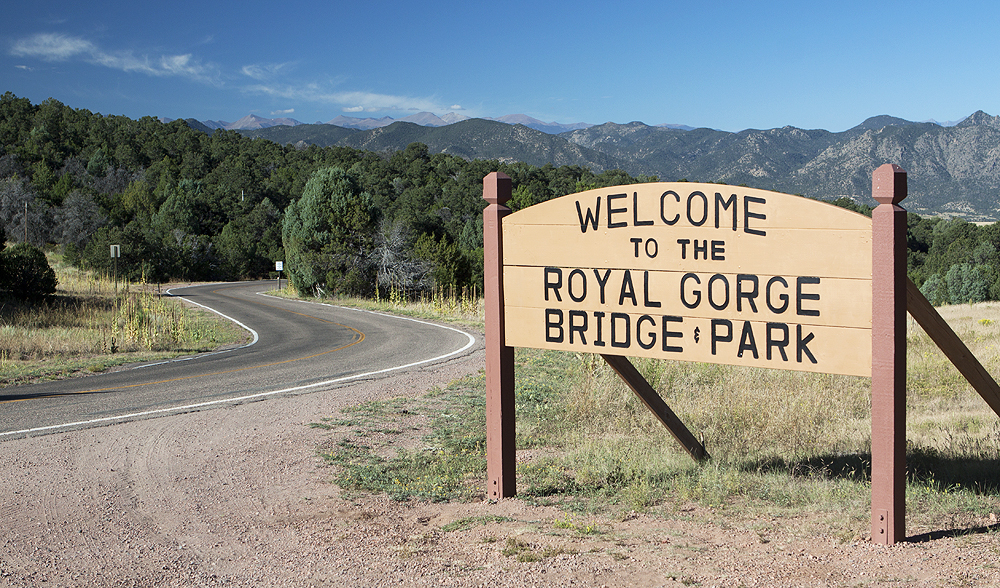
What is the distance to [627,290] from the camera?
4.58 m

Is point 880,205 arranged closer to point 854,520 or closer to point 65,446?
point 854,520

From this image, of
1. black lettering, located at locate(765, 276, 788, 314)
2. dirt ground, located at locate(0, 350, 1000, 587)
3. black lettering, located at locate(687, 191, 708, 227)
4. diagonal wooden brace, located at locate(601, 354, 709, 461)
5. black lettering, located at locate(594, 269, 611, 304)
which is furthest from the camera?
diagonal wooden brace, located at locate(601, 354, 709, 461)

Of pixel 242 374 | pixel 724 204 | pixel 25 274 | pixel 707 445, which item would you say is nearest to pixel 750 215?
pixel 724 204

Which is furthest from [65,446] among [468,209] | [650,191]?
[468,209]

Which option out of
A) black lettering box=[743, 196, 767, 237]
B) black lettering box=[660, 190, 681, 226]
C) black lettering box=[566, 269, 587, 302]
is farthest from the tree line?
black lettering box=[743, 196, 767, 237]

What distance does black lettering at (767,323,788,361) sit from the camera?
13.3 ft

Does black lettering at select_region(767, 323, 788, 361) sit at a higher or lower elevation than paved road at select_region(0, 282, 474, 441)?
higher

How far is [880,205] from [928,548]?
1818 mm

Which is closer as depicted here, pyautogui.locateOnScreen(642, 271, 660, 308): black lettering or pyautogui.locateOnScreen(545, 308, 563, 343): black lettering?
pyautogui.locateOnScreen(642, 271, 660, 308): black lettering

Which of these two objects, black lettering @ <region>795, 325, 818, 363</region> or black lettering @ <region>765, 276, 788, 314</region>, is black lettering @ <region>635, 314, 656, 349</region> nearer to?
black lettering @ <region>765, 276, 788, 314</region>

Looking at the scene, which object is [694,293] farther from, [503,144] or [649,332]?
[503,144]

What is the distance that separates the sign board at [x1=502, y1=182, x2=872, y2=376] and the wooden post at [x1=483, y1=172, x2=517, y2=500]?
0.07 metres

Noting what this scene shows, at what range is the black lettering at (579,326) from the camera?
15.6 feet

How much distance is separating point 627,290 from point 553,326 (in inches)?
23.7
